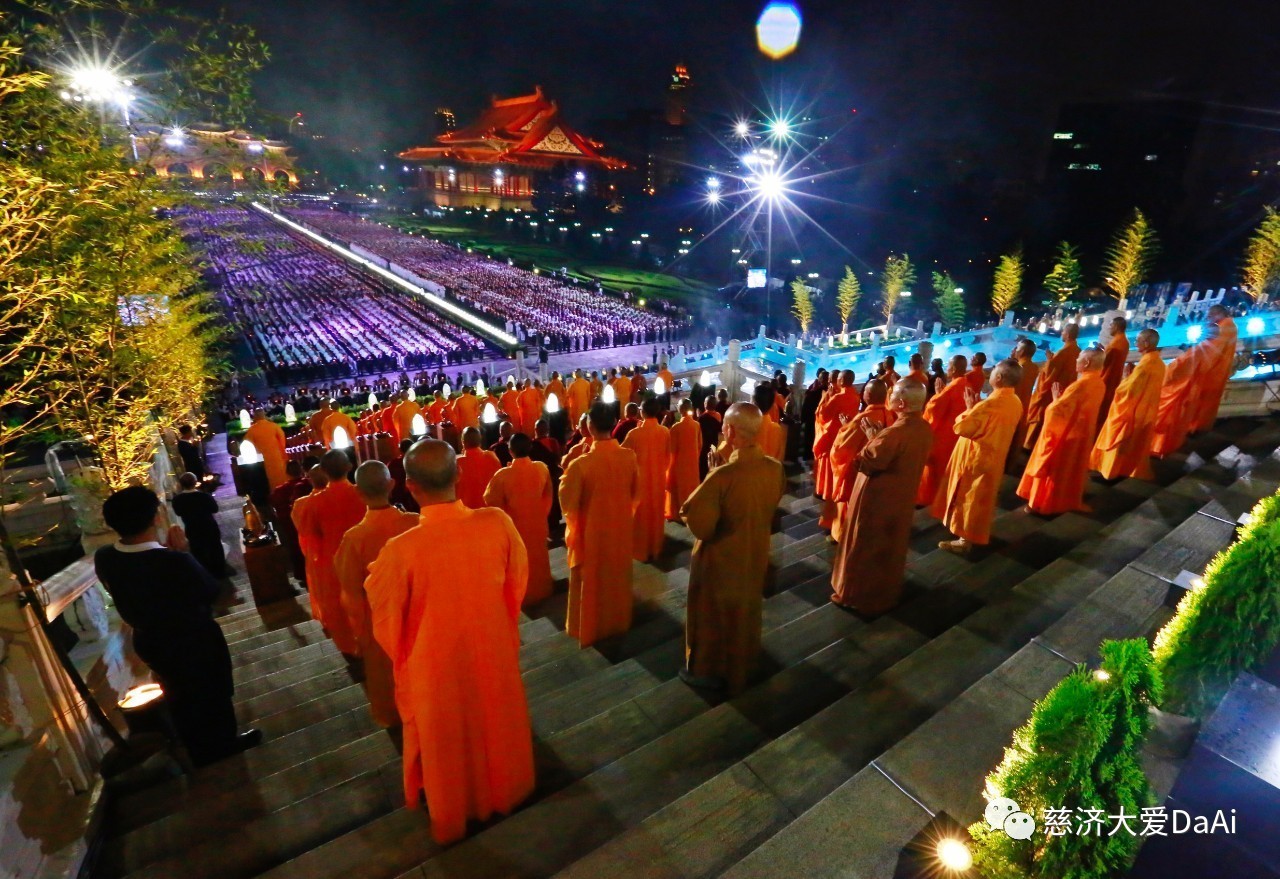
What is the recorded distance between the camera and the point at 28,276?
4.16m

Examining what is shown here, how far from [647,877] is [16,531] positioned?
7669 mm

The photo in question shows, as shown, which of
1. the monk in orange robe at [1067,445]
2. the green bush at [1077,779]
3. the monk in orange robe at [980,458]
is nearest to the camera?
the green bush at [1077,779]

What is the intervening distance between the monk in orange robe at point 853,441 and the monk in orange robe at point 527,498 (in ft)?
8.23

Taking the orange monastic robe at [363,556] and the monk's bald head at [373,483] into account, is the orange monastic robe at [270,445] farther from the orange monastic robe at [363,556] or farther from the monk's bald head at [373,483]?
the monk's bald head at [373,483]

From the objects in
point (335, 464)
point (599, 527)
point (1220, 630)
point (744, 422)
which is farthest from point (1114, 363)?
point (335, 464)

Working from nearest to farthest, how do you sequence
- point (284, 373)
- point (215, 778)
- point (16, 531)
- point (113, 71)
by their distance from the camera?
point (215, 778) → point (113, 71) → point (16, 531) → point (284, 373)

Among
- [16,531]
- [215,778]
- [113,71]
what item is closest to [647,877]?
[215,778]

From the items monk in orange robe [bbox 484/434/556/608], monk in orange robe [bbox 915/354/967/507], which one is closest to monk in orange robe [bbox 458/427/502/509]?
monk in orange robe [bbox 484/434/556/608]

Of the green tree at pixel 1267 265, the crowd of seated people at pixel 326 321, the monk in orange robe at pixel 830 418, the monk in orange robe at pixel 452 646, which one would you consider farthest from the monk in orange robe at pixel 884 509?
the green tree at pixel 1267 265

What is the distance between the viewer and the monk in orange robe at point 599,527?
4.19m

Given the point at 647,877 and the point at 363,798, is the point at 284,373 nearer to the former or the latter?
the point at 363,798

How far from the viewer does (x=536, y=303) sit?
3170 centimetres

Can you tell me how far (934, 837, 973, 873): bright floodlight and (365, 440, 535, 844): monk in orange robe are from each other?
6.06 ft

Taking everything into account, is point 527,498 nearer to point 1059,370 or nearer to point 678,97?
point 1059,370
